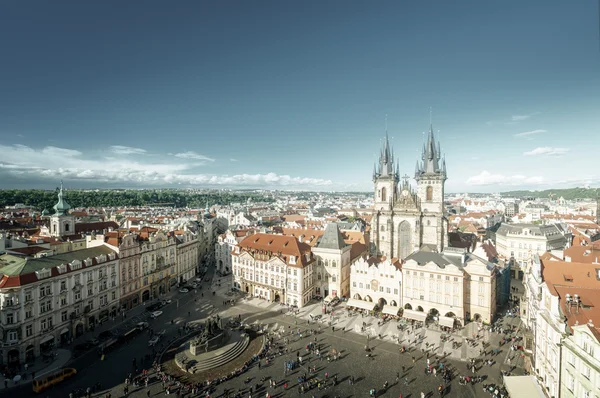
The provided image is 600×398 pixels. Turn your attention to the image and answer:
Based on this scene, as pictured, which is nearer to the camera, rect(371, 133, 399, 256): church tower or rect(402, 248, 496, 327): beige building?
rect(402, 248, 496, 327): beige building

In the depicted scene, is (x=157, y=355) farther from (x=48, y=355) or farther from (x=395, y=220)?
(x=395, y=220)

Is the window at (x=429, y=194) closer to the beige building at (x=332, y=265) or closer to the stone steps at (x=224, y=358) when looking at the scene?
the beige building at (x=332, y=265)

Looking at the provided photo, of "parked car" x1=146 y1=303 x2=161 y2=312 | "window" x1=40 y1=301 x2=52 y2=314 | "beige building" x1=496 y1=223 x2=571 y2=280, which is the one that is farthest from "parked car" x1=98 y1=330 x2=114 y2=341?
"beige building" x1=496 y1=223 x2=571 y2=280

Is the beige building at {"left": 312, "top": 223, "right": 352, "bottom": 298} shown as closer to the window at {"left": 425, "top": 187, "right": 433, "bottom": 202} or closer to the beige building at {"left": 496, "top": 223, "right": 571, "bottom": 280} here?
the window at {"left": 425, "top": 187, "right": 433, "bottom": 202}

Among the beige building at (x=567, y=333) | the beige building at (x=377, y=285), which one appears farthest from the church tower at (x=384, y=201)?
the beige building at (x=567, y=333)

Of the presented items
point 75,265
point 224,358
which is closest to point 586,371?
point 224,358
